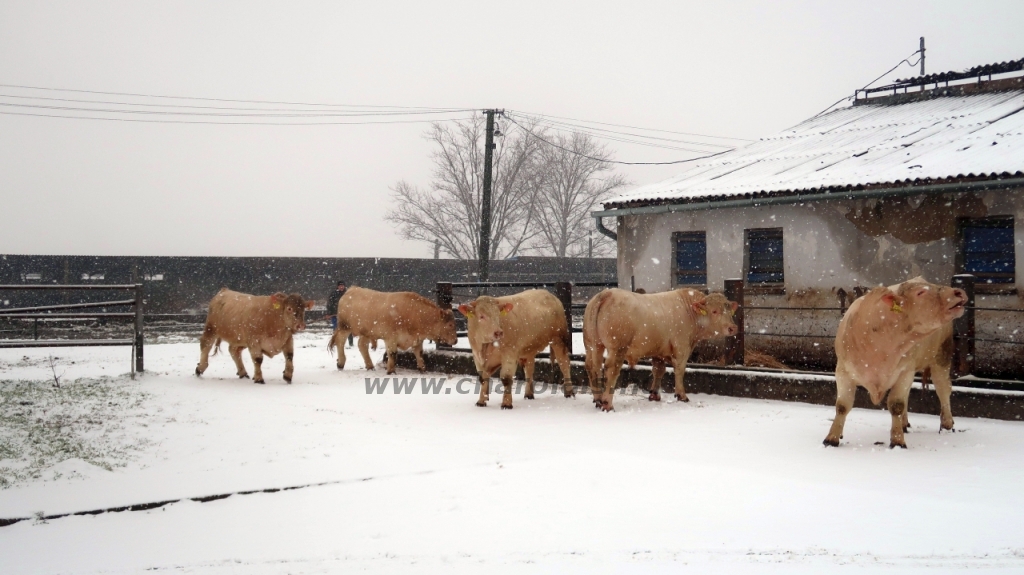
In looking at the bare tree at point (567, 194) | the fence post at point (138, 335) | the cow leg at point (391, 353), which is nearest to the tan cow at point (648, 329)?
the cow leg at point (391, 353)

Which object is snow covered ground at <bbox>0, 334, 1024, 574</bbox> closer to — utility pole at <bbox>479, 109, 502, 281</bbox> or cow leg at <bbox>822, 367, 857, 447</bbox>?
cow leg at <bbox>822, 367, 857, 447</bbox>

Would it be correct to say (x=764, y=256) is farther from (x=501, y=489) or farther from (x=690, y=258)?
(x=501, y=489)

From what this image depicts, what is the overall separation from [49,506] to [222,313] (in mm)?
7131

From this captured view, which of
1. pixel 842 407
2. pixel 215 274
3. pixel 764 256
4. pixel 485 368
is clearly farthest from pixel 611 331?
pixel 215 274

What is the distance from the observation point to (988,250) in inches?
446

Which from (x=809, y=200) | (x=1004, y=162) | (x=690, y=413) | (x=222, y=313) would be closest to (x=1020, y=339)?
(x=1004, y=162)

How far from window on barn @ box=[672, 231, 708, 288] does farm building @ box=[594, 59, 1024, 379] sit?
0.03 meters

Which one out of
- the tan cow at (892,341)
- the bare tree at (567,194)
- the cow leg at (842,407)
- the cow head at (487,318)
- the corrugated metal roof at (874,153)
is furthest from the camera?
the bare tree at (567,194)

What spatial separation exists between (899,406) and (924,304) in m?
0.99

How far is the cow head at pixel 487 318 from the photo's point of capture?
383 inches

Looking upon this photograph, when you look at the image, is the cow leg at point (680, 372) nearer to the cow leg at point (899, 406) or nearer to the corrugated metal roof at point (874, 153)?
the cow leg at point (899, 406)

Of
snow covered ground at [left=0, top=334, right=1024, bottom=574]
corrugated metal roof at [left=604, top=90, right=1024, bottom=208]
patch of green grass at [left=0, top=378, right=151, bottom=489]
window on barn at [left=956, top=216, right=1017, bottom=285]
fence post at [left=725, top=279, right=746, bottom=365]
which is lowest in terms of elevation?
snow covered ground at [left=0, top=334, right=1024, bottom=574]

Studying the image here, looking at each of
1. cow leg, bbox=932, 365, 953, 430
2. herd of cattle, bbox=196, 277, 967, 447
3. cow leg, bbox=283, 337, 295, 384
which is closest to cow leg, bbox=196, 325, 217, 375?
herd of cattle, bbox=196, 277, 967, 447

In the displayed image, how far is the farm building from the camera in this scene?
1108cm
